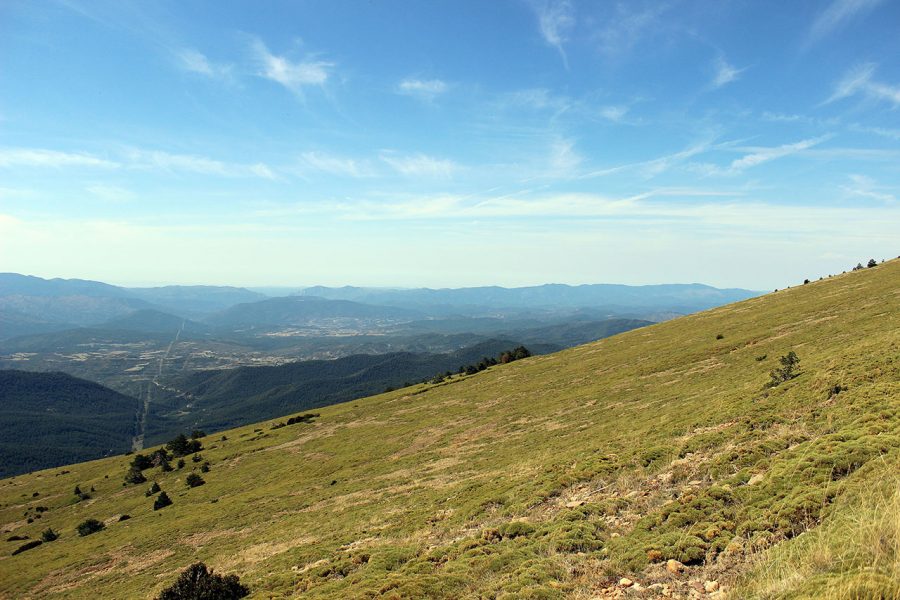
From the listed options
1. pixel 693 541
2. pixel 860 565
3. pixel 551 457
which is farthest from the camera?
pixel 551 457

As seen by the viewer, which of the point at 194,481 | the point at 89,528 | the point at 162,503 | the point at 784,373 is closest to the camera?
the point at 784,373

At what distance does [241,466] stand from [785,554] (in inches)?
2621

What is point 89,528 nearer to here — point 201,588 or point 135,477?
point 135,477

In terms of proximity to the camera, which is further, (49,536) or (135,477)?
(135,477)

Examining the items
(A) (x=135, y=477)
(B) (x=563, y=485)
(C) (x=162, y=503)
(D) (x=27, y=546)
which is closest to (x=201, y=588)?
(B) (x=563, y=485)

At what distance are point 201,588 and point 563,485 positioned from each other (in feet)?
53.4

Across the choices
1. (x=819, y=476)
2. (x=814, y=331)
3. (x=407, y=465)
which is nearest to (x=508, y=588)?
(x=819, y=476)

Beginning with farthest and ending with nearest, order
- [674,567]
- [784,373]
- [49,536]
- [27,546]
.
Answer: [49,536] → [27,546] → [784,373] → [674,567]

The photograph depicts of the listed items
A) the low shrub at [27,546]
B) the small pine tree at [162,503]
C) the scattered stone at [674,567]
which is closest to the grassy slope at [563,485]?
the scattered stone at [674,567]

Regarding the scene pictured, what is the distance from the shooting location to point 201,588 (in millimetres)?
16953

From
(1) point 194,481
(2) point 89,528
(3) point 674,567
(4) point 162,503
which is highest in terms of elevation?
(3) point 674,567

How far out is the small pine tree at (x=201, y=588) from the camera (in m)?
16.8

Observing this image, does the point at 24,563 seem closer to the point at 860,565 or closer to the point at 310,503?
the point at 310,503

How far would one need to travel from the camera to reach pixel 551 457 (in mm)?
25891
